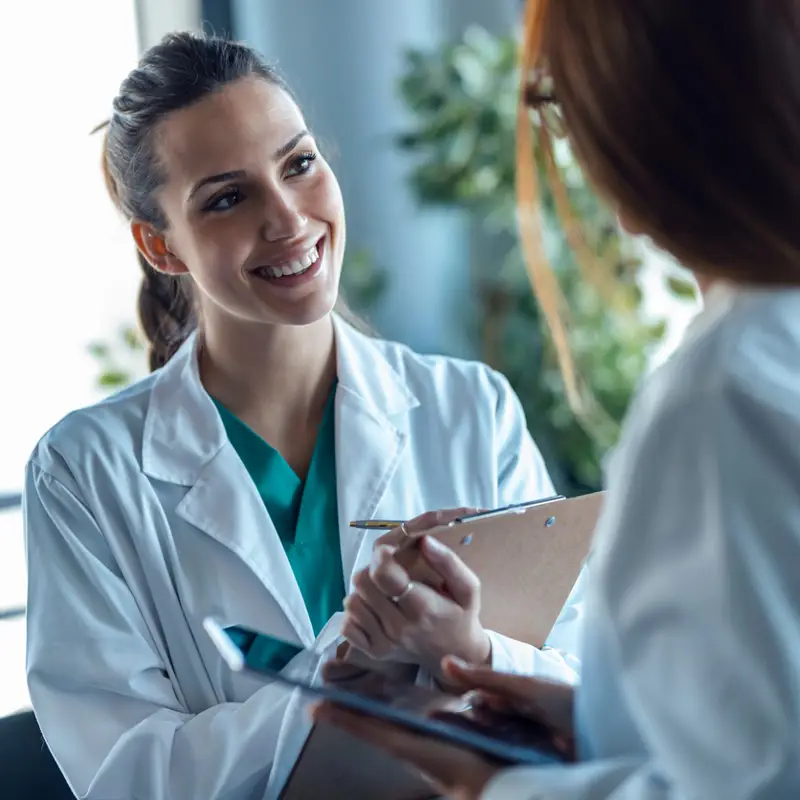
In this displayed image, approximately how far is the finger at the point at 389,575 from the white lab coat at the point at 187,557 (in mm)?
115

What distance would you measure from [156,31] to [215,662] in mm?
2193

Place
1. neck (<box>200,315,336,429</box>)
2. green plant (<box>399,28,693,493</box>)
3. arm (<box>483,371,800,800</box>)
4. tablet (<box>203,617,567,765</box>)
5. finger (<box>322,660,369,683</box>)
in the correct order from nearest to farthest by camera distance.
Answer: arm (<box>483,371,800,800</box>) → tablet (<box>203,617,567,765</box>) → finger (<box>322,660,369,683</box>) → neck (<box>200,315,336,429</box>) → green plant (<box>399,28,693,493</box>)

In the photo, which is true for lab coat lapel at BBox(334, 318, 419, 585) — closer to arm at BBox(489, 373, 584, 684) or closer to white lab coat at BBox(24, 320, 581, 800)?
white lab coat at BBox(24, 320, 581, 800)

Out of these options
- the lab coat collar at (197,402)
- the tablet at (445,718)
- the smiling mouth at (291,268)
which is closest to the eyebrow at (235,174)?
the smiling mouth at (291,268)

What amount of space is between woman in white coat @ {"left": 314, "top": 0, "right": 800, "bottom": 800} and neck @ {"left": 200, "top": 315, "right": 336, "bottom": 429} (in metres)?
0.84

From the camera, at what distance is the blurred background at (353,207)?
9.12 feet

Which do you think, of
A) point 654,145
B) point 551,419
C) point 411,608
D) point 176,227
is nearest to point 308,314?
point 176,227

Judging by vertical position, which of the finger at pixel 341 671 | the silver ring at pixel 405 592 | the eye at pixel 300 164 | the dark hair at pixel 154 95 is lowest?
the finger at pixel 341 671

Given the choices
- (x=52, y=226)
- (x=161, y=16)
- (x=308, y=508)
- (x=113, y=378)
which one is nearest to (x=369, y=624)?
(x=308, y=508)

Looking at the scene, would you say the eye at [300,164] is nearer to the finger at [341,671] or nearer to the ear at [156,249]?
the ear at [156,249]

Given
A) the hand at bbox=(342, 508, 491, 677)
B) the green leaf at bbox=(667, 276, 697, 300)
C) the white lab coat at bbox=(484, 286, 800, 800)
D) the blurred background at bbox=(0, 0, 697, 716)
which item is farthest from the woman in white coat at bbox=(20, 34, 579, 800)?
the blurred background at bbox=(0, 0, 697, 716)

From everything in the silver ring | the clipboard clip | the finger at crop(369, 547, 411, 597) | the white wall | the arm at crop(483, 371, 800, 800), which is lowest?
the silver ring

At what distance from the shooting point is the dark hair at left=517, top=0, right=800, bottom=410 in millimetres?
595

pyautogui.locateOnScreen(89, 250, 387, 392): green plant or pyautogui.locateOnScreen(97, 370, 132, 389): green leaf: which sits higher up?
pyautogui.locateOnScreen(89, 250, 387, 392): green plant
